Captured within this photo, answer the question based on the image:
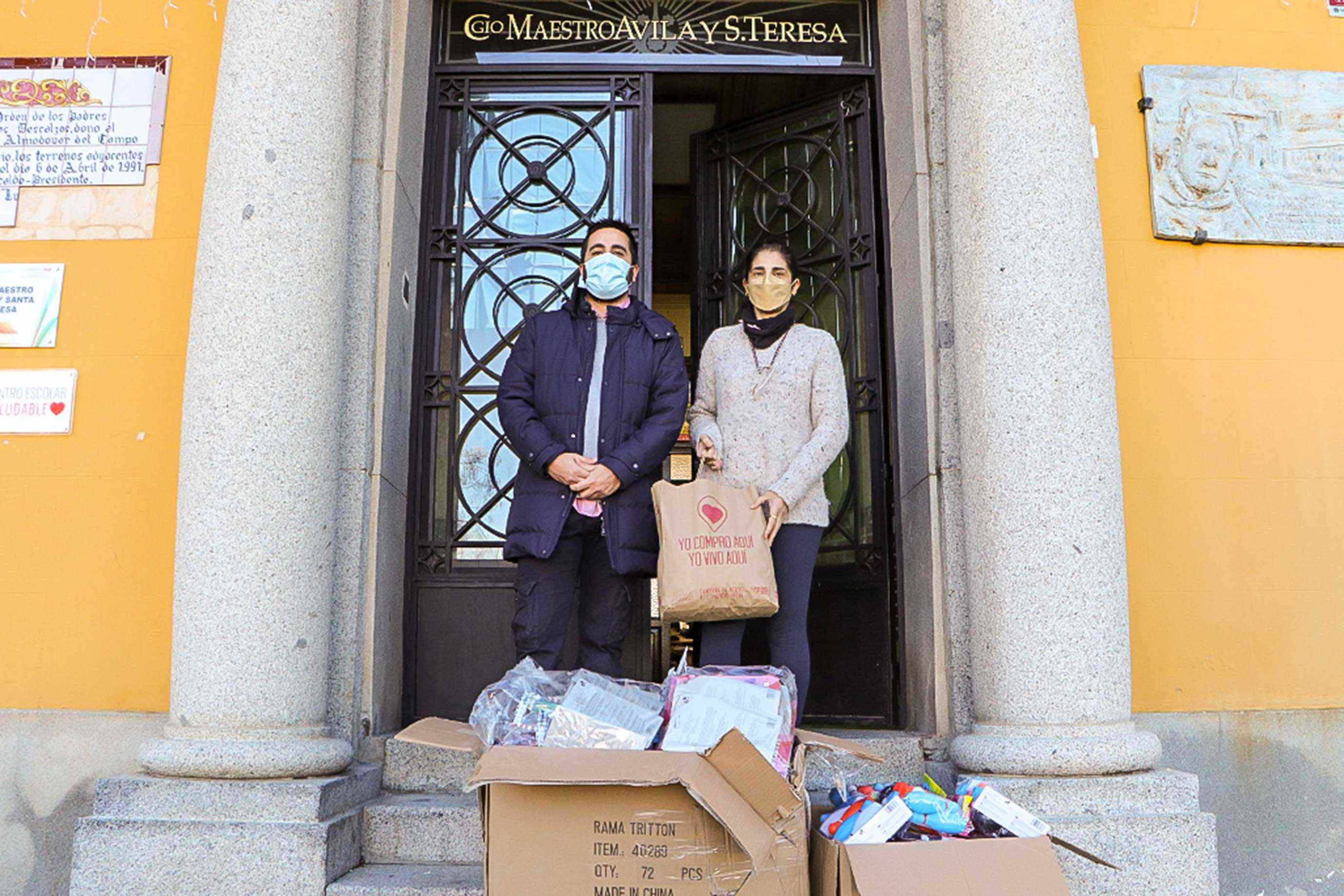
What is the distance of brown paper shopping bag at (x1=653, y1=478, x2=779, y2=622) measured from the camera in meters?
3.62

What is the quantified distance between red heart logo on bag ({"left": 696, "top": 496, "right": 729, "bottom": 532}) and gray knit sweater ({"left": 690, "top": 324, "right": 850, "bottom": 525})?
332 mm

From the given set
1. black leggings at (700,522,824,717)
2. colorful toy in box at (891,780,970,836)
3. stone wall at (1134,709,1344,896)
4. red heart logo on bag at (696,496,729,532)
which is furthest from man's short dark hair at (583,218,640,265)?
stone wall at (1134,709,1344,896)

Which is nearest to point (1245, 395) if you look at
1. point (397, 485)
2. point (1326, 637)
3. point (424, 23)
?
point (1326, 637)

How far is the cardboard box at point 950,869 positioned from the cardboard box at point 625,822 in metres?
0.18

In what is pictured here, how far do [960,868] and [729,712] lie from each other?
0.63 meters

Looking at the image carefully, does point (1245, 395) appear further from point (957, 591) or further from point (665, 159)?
point (665, 159)

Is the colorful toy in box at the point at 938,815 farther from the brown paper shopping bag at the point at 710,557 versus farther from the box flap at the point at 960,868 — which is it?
the brown paper shopping bag at the point at 710,557

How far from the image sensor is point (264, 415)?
3.98 m

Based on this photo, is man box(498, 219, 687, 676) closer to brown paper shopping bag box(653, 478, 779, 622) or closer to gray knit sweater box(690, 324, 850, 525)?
gray knit sweater box(690, 324, 850, 525)

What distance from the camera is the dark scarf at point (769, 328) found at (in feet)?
13.9

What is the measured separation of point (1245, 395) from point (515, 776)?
366cm

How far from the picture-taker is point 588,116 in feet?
18.1

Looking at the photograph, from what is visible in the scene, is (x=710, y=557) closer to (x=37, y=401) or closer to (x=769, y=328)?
(x=769, y=328)

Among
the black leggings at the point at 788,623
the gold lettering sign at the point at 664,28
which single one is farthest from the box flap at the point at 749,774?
the gold lettering sign at the point at 664,28
